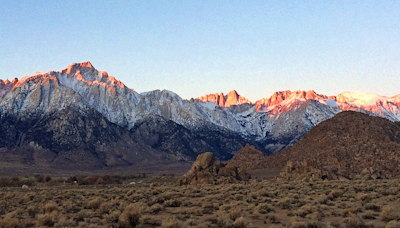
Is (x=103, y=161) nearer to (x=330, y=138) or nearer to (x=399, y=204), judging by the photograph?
(x=330, y=138)

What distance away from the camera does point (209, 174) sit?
219ft

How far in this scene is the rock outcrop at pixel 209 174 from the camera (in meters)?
63.7

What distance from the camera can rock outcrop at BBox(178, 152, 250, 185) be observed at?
6366cm

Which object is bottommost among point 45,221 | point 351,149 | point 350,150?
point 45,221

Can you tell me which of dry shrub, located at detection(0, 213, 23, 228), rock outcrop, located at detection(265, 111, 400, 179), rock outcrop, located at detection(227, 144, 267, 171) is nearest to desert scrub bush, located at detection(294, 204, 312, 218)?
dry shrub, located at detection(0, 213, 23, 228)

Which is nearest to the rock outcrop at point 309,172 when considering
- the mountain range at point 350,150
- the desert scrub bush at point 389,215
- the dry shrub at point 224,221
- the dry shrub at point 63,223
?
the mountain range at point 350,150

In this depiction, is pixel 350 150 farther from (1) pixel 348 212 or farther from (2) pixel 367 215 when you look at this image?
(2) pixel 367 215

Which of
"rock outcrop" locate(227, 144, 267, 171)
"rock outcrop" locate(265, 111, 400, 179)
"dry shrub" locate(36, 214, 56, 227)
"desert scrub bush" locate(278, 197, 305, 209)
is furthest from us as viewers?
"rock outcrop" locate(227, 144, 267, 171)

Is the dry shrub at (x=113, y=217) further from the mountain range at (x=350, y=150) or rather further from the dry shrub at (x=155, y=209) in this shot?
the mountain range at (x=350, y=150)

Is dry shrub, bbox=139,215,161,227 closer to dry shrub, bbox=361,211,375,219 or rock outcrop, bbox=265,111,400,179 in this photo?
dry shrub, bbox=361,211,375,219

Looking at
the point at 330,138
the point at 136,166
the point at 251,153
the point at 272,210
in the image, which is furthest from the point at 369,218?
the point at 136,166

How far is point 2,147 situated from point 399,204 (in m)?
191

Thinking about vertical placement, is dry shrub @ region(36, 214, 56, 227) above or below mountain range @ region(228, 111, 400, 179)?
below

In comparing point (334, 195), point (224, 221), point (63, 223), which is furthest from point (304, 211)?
point (63, 223)
